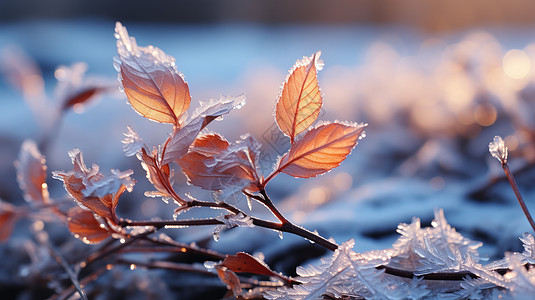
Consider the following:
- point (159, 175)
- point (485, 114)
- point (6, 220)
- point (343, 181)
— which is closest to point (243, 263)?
point (159, 175)

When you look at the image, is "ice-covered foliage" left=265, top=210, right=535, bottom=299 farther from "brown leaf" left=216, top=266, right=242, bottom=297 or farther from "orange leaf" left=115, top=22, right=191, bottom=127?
"orange leaf" left=115, top=22, right=191, bottom=127

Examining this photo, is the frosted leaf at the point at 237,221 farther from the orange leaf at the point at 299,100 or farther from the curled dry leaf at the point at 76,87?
the curled dry leaf at the point at 76,87

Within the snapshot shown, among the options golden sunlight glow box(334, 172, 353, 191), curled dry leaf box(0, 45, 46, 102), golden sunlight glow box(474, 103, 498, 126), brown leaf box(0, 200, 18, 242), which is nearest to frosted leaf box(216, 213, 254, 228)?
brown leaf box(0, 200, 18, 242)

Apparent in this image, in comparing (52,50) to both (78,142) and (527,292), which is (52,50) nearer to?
(78,142)

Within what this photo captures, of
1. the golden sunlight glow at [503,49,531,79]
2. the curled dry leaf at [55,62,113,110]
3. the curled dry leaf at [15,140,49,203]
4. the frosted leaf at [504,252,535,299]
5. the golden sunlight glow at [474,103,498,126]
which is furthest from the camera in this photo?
the golden sunlight glow at [503,49,531,79]

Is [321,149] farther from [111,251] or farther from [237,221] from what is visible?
[111,251]

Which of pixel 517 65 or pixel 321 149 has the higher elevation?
pixel 517 65
